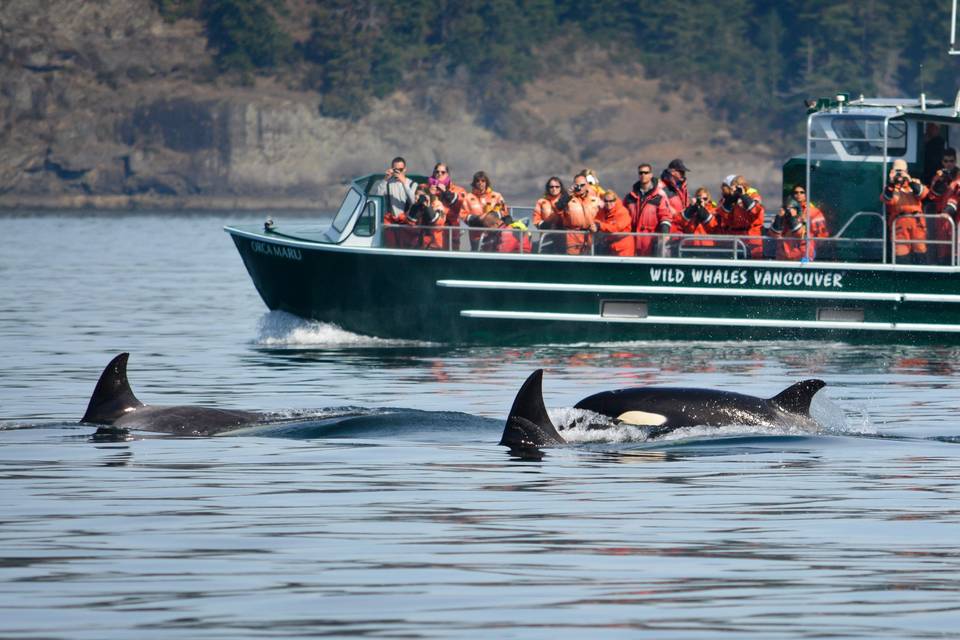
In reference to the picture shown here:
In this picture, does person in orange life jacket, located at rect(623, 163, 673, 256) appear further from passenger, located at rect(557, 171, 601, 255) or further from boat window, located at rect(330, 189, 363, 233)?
boat window, located at rect(330, 189, 363, 233)

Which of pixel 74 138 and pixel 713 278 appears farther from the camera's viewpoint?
pixel 74 138

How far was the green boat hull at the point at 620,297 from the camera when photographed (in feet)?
91.7

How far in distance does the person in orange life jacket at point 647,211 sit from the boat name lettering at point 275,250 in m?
4.59

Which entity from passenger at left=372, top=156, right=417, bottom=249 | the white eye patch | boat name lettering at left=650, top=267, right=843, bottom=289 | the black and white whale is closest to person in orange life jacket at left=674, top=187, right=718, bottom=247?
boat name lettering at left=650, top=267, right=843, bottom=289

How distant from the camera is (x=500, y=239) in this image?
1099 inches

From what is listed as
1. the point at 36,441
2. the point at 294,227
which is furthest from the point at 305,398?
the point at 294,227

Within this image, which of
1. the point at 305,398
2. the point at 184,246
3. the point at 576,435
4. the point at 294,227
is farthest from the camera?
the point at 184,246

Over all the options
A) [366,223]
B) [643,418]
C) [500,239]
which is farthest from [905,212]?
[643,418]

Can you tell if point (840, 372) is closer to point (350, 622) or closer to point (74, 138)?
point (350, 622)

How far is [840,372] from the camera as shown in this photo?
2484 cm

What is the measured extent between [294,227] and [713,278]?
6761 millimetres

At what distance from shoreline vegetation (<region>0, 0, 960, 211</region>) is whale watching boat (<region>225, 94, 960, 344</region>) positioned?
10029cm

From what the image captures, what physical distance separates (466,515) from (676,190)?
15.7 metres

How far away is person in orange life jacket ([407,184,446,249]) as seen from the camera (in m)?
27.8
